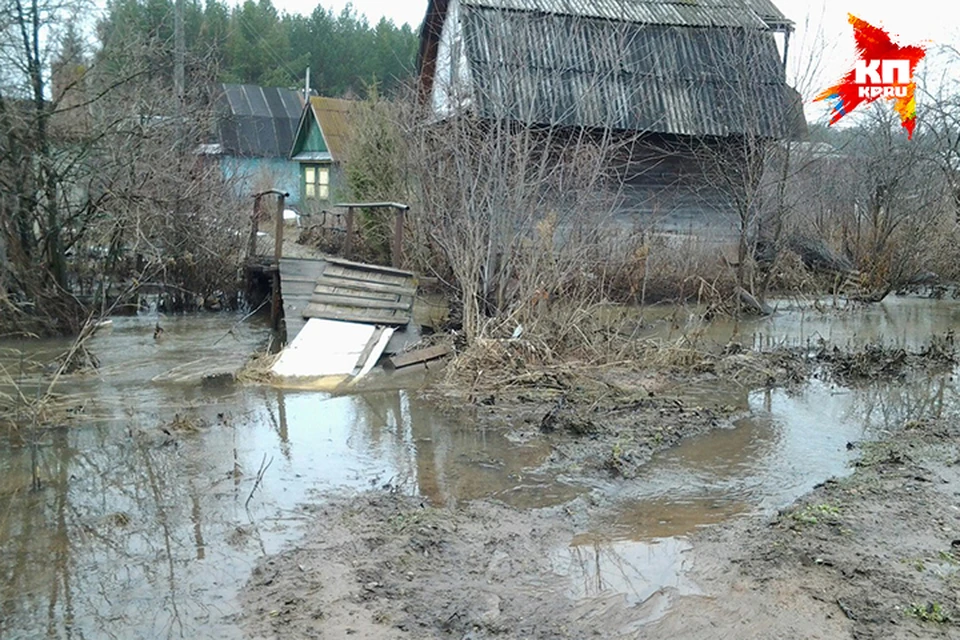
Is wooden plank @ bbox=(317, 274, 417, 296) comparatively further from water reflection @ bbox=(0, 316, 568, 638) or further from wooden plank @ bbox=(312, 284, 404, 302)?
water reflection @ bbox=(0, 316, 568, 638)

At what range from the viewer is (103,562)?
505 cm

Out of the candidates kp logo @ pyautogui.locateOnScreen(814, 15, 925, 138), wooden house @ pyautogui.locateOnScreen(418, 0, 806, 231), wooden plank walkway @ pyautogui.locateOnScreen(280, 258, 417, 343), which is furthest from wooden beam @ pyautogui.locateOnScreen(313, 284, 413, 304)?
kp logo @ pyautogui.locateOnScreen(814, 15, 925, 138)

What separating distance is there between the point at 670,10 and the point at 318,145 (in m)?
19.3

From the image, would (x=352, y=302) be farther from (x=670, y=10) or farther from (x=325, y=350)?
(x=670, y=10)

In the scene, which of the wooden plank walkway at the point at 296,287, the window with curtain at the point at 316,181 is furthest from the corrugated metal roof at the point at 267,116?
the wooden plank walkway at the point at 296,287

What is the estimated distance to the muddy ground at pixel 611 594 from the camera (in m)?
4.33

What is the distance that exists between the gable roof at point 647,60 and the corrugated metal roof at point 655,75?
21 mm

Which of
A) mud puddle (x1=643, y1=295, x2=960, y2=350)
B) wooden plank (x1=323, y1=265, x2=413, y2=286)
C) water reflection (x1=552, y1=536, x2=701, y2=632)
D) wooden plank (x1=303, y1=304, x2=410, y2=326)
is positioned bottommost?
water reflection (x1=552, y1=536, x2=701, y2=632)

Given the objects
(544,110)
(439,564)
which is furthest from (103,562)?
(544,110)

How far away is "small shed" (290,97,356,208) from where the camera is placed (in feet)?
108

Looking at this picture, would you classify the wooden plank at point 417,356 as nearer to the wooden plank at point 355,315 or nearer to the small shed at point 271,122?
the wooden plank at point 355,315

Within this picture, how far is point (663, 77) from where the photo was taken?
1783 centimetres

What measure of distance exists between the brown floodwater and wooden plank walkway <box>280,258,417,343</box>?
1.20 meters

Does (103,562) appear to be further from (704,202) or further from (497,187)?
(704,202)
